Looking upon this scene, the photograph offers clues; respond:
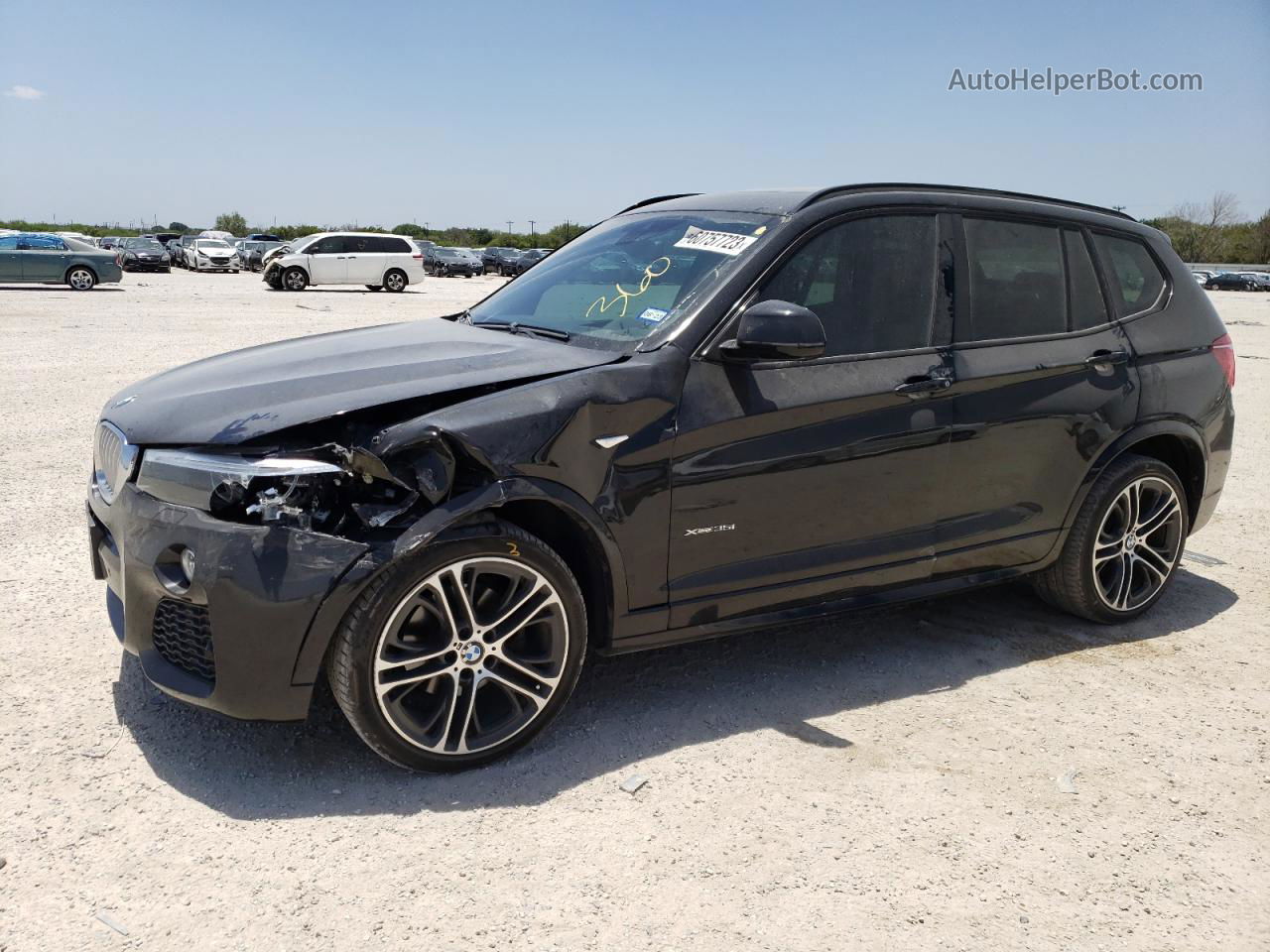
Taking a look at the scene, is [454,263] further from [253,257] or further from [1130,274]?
[1130,274]

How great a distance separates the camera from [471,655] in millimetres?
3186

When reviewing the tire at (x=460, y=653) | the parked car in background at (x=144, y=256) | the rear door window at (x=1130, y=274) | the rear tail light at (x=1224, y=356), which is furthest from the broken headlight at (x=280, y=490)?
the parked car in background at (x=144, y=256)

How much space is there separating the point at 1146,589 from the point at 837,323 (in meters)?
2.18

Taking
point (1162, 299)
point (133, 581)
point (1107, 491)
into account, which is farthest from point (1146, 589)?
point (133, 581)

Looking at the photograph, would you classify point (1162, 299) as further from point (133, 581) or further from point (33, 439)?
point (33, 439)

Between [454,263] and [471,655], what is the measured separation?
158ft

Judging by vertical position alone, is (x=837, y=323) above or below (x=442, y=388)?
above

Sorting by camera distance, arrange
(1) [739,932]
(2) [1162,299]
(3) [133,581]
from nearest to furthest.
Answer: (1) [739,932]
(3) [133,581]
(2) [1162,299]

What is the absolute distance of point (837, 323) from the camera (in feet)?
12.4

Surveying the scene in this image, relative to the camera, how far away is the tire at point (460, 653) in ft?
9.82

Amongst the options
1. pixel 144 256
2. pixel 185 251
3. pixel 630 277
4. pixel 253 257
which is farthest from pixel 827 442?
pixel 185 251

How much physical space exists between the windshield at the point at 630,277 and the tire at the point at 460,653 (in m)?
0.89

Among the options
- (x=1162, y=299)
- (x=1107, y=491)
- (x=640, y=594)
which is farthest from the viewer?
(x=1162, y=299)

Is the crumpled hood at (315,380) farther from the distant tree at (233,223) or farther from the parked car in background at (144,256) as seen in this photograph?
the distant tree at (233,223)
